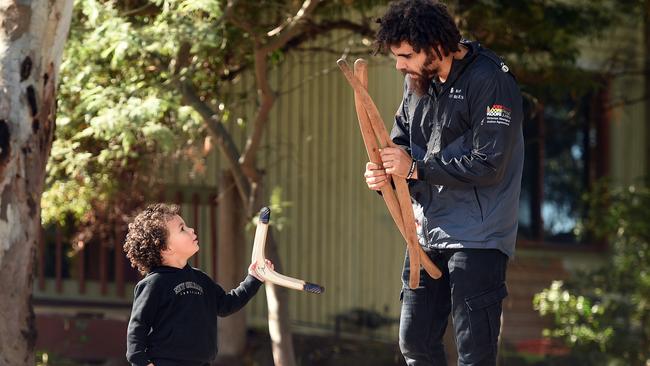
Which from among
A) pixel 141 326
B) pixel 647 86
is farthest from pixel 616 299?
pixel 141 326

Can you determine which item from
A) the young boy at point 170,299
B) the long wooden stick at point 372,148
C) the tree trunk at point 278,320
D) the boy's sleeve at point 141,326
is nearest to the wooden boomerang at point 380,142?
the long wooden stick at point 372,148

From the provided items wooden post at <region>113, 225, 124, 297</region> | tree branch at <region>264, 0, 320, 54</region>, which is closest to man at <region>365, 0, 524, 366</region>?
tree branch at <region>264, 0, 320, 54</region>

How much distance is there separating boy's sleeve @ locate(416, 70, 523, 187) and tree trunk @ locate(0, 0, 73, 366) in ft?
8.79

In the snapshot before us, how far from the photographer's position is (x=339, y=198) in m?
11.3

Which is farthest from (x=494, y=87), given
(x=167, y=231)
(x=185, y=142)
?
(x=185, y=142)

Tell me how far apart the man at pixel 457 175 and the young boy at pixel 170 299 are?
0.98 m

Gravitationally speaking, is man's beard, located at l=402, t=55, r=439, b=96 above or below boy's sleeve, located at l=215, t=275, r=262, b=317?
above

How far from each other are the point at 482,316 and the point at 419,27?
1.10m

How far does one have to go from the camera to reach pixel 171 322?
5.14 m

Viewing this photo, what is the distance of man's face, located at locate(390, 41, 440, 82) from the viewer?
4402 mm

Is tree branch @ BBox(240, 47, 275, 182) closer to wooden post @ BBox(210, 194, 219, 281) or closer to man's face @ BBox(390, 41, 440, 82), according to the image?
wooden post @ BBox(210, 194, 219, 281)

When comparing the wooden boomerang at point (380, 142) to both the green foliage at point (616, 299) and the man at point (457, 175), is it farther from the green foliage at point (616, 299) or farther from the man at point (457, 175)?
the green foliage at point (616, 299)

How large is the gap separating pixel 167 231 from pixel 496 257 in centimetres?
158

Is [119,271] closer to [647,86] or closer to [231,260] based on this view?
[231,260]
